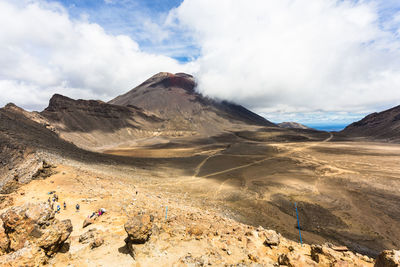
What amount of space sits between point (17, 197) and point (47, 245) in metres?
8.96

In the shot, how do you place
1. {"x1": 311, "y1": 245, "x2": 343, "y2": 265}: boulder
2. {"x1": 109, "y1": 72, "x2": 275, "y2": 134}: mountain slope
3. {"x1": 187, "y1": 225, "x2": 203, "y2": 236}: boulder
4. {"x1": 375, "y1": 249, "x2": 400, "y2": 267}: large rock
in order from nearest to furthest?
{"x1": 375, "y1": 249, "x2": 400, "y2": 267}: large rock < {"x1": 311, "y1": 245, "x2": 343, "y2": 265}: boulder < {"x1": 187, "y1": 225, "x2": 203, "y2": 236}: boulder < {"x1": 109, "y1": 72, "x2": 275, "y2": 134}: mountain slope

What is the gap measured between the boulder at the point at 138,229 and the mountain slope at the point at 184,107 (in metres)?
103

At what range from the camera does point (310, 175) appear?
91.9ft

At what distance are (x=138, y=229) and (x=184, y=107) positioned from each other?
5635 inches

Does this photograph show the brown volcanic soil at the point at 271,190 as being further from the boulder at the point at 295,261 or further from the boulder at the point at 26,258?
the boulder at the point at 295,261

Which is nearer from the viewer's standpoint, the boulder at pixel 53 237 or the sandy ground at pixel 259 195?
the boulder at pixel 53 237

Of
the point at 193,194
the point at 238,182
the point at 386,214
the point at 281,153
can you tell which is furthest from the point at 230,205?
the point at 281,153

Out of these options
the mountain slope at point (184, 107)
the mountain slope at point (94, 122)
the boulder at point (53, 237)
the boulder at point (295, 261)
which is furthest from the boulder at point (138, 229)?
the mountain slope at point (184, 107)

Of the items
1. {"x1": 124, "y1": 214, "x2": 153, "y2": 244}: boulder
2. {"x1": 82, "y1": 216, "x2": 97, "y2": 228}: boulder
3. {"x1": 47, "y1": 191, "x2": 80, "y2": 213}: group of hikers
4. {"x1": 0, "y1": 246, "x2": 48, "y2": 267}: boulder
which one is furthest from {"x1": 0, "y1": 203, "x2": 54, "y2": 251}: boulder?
{"x1": 47, "y1": 191, "x2": 80, "y2": 213}: group of hikers

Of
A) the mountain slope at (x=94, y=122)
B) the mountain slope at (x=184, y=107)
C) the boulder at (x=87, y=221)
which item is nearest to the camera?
the boulder at (x=87, y=221)

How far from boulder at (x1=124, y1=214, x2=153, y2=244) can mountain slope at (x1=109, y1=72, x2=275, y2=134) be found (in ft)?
337

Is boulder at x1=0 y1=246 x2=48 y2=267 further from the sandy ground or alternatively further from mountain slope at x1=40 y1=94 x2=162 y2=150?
mountain slope at x1=40 y1=94 x2=162 y2=150

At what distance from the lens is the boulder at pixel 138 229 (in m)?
6.25

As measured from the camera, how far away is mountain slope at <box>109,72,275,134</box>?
12356cm
